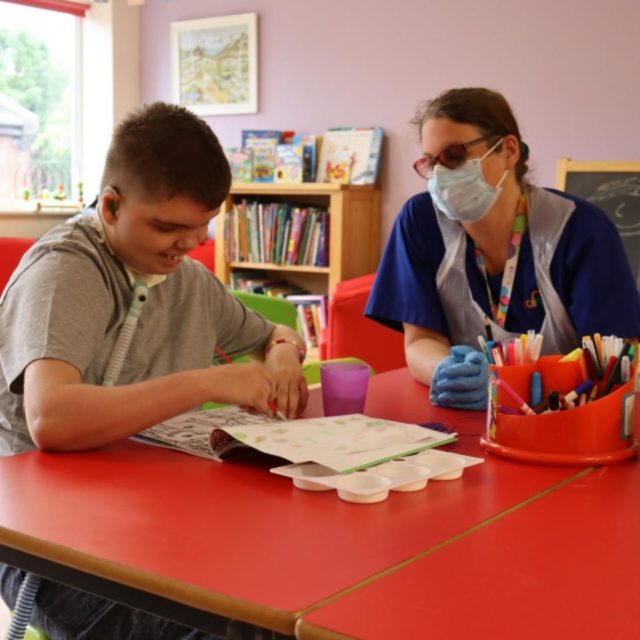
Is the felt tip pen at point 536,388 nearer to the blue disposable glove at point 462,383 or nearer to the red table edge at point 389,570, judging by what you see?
the red table edge at point 389,570

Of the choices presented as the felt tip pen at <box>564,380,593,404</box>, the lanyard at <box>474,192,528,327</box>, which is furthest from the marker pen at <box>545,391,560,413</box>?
the lanyard at <box>474,192,528,327</box>

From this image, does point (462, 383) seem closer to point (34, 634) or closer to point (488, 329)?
point (488, 329)

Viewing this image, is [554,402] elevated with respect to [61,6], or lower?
lower

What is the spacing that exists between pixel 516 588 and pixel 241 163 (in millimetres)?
4417

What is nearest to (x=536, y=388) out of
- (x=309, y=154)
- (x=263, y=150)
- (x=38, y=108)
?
(x=309, y=154)

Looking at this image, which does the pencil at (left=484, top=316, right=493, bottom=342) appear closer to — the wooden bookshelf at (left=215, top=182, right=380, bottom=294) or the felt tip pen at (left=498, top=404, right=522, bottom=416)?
the felt tip pen at (left=498, top=404, right=522, bottom=416)

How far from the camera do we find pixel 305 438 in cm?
138

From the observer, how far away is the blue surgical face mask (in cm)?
210

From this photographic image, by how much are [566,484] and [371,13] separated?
387 cm

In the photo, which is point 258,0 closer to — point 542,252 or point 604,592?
point 542,252

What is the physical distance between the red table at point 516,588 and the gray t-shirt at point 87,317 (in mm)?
680

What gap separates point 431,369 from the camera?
75.5 inches

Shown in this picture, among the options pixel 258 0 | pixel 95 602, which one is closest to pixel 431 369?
pixel 95 602

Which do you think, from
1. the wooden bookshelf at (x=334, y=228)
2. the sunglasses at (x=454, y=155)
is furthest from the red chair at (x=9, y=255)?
the sunglasses at (x=454, y=155)
